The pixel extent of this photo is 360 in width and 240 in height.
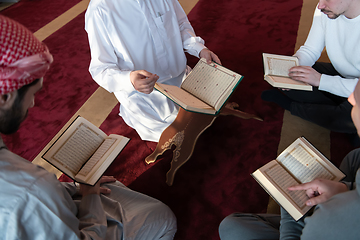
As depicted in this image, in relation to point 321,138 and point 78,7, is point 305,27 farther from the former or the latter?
point 78,7

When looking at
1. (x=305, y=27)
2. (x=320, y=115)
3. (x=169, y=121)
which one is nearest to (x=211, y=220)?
(x=169, y=121)

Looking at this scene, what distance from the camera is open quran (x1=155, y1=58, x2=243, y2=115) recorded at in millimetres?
1291

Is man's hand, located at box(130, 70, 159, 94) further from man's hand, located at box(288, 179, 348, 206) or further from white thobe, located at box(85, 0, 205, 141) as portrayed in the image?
man's hand, located at box(288, 179, 348, 206)

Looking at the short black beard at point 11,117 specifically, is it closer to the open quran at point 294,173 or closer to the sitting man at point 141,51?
the sitting man at point 141,51

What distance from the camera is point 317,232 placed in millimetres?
732

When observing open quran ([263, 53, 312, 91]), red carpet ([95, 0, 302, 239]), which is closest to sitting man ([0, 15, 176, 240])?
red carpet ([95, 0, 302, 239])

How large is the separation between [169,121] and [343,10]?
1.31 meters

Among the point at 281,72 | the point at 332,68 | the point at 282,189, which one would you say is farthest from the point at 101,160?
the point at 332,68

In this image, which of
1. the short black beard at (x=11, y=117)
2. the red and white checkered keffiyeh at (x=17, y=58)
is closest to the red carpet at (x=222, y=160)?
the short black beard at (x=11, y=117)

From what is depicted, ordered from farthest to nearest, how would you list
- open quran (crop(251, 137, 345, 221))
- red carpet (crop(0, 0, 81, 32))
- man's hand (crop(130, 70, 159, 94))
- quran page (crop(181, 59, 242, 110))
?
1. red carpet (crop(0, 0, 81, 32))
2. quran page (crop(181, 59, 242, 110))
3. man's hand (crop(130, 70, 159, 94))
4. open quran (crop(251, 137, 345, 221))

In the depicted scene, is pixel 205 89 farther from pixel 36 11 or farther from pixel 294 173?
pixel 36 11

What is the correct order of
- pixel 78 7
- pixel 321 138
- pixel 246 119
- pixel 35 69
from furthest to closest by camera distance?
pixel 78 7 < pixel 246 119 < pixel 321 138 < pixel 35 69

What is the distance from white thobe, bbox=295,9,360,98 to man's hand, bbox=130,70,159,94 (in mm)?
1063

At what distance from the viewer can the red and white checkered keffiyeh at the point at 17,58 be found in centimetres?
67
